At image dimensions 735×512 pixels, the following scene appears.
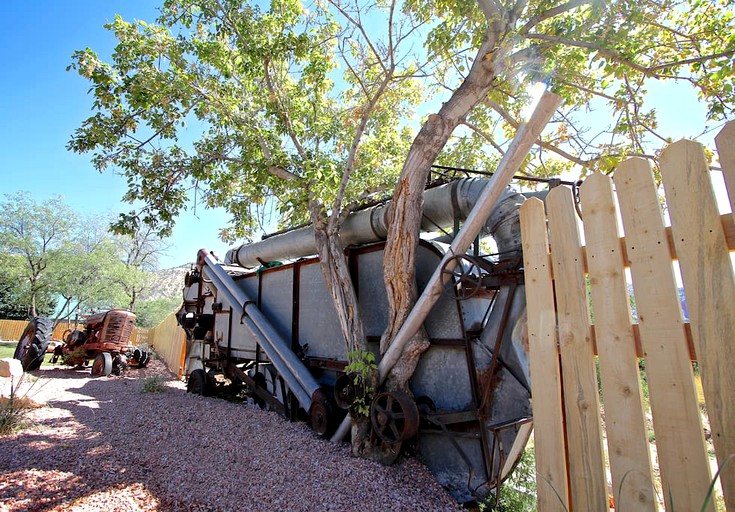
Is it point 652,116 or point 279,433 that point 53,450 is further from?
point 652,116

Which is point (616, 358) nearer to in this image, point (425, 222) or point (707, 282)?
point (707, 282)

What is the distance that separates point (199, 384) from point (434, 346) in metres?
5.62

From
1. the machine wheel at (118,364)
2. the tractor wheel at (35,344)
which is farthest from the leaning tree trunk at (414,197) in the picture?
the tractor wheel at (35,344)

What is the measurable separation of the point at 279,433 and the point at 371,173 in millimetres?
4787

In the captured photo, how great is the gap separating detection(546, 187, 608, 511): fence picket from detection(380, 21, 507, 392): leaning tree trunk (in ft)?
5.85

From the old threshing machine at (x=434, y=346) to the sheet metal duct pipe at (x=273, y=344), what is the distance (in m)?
0.02

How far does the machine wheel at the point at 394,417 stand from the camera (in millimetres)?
3639

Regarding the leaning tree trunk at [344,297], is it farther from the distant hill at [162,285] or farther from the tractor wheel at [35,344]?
the distant hill at [162,285]

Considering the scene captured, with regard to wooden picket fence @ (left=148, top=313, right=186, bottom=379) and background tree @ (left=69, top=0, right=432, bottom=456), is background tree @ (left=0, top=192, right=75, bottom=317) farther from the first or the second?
background tree @ (left=69, top=0, right=432, bottom=456)

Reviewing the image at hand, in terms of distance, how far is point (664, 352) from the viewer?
5.90 ft

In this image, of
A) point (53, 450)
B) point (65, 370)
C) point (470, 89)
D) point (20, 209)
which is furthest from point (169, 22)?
point (20, 209)

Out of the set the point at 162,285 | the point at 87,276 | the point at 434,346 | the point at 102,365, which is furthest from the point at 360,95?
the point at 162,285

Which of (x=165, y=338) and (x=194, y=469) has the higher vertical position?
(x=165, y=338)

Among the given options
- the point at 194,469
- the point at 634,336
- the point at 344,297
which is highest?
the point at 344,297
